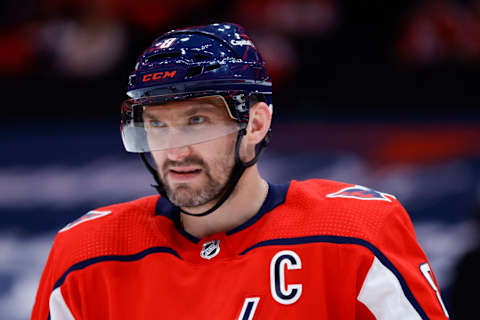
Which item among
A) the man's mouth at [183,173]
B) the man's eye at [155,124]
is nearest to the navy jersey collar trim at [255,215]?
the man's mouth at [183,173]

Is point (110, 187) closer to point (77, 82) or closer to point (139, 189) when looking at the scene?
point (139, 189)

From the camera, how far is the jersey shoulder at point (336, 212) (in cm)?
178

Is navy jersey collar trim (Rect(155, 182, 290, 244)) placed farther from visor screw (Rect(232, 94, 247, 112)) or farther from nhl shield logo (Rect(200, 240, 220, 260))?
visor screw (Rect(232, 94, 247, 112))

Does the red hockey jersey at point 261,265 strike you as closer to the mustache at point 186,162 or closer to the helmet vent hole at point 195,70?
the mustache at point 186,162

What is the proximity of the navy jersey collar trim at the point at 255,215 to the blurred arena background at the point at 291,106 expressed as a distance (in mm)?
1194

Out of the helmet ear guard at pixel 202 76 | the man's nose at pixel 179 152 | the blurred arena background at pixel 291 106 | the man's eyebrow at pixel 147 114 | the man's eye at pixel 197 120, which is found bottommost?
the blurred arena background at pixel 291 106

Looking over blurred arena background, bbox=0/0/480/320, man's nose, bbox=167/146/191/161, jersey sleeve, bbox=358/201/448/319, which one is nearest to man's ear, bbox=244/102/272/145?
man's nose, bbox=167/146/191/161

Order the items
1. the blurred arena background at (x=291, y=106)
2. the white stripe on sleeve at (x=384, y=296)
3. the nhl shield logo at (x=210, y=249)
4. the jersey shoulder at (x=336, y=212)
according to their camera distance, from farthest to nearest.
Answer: the blurred arena background at (x=291, y=106)
the nhl shield logo at (x=210, y=249)
the jersey shoulder at (x=336, y=212)
the white stripe on sleeve at (x=384, y=296)

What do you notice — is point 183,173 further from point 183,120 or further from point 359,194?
point 359,194

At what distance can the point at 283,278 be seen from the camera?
175 centimetres

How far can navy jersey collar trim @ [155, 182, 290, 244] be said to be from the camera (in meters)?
1.93

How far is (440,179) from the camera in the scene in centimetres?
370

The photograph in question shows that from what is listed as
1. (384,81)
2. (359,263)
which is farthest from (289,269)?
(384,81)

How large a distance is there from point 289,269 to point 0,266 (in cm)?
238
